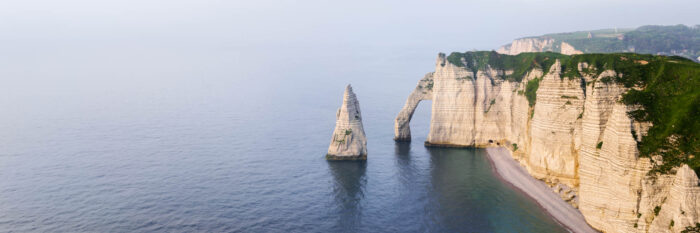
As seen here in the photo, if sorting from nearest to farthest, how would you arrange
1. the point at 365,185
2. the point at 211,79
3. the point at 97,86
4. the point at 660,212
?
the point at 660,212 → the point at 365,185 → the point at 97,86 → the point at 211,79

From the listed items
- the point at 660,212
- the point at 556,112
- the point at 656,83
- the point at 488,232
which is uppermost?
the point at 656,83

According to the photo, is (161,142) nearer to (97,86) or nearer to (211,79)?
(97,86)

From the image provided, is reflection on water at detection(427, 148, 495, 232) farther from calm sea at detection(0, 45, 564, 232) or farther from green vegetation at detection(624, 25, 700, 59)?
green vegetation at detection(624, 25, 700, 59)

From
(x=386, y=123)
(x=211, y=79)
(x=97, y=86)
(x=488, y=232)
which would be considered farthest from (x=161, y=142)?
(x=211, y=79)

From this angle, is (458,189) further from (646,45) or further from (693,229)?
(646,45)

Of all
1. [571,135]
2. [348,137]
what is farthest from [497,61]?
[348,137]

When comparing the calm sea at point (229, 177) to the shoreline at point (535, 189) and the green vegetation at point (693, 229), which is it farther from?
the green vegetation at point (693, 229)

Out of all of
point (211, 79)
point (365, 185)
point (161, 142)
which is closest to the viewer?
point (365, 185)

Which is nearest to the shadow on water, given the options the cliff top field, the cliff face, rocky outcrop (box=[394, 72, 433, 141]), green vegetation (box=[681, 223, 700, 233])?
rocky outcrop (box=[394, 72, 433, 141])
